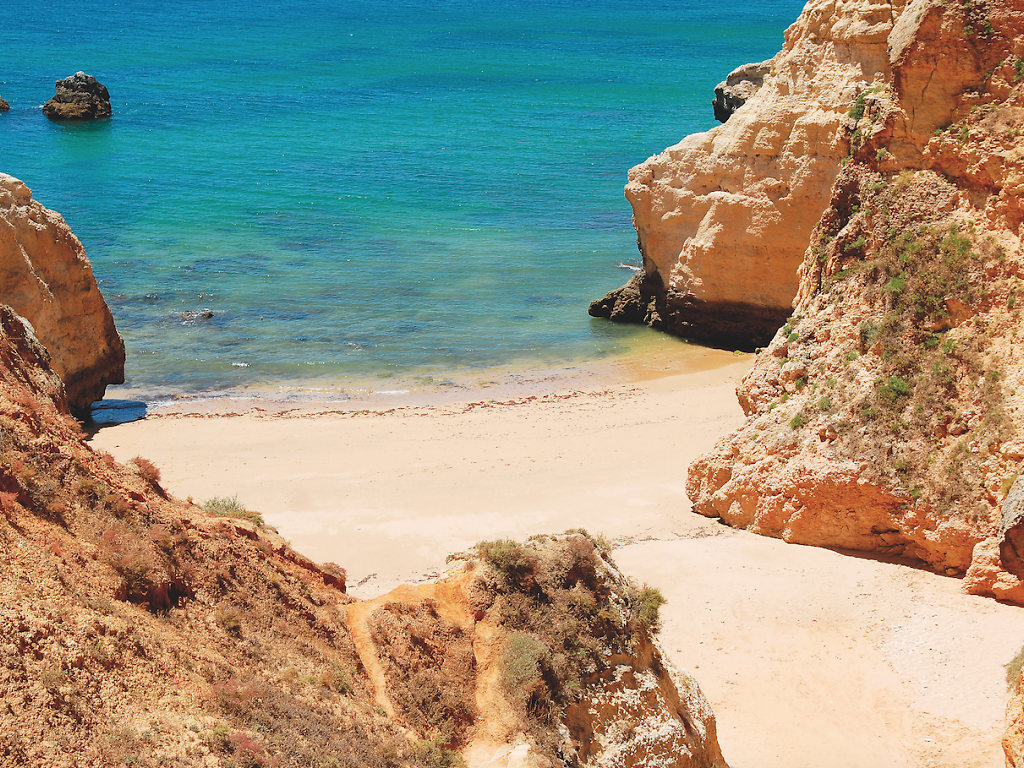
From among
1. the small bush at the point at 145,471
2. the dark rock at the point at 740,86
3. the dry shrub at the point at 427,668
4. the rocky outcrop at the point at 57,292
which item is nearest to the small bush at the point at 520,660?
the dry shrub at the point at 427,668

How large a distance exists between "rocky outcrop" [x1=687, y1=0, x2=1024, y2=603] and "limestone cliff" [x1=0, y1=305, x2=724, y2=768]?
225 inches

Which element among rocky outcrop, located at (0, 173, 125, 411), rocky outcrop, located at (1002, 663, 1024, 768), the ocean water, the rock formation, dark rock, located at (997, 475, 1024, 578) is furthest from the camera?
the ocean water

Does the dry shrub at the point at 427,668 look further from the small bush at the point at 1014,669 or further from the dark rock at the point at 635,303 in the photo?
the dark rock at the point at 635,303

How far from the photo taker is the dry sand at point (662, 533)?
38.8ft

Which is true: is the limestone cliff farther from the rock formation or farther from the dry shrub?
the rock formation

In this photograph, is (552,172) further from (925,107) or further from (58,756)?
(58,756)

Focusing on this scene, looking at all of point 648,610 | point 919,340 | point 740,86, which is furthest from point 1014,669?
point 740,86

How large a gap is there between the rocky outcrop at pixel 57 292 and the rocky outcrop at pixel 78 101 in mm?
48432

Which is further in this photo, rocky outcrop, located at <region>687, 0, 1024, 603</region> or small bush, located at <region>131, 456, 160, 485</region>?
rocky outcrop, located at <region>687, 0, 1024, 603</region>

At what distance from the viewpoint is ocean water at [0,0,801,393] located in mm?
32219

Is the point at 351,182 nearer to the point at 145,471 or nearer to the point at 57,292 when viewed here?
the point at 57,292

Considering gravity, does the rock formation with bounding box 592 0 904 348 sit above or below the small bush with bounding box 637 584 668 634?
above

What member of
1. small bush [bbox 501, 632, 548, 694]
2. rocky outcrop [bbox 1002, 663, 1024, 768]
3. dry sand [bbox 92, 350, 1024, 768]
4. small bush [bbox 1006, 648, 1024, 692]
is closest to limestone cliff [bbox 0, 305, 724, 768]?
small bush [bbox 501, 632, 548, 694]

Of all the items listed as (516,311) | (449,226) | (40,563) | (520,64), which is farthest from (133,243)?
(520,64)
